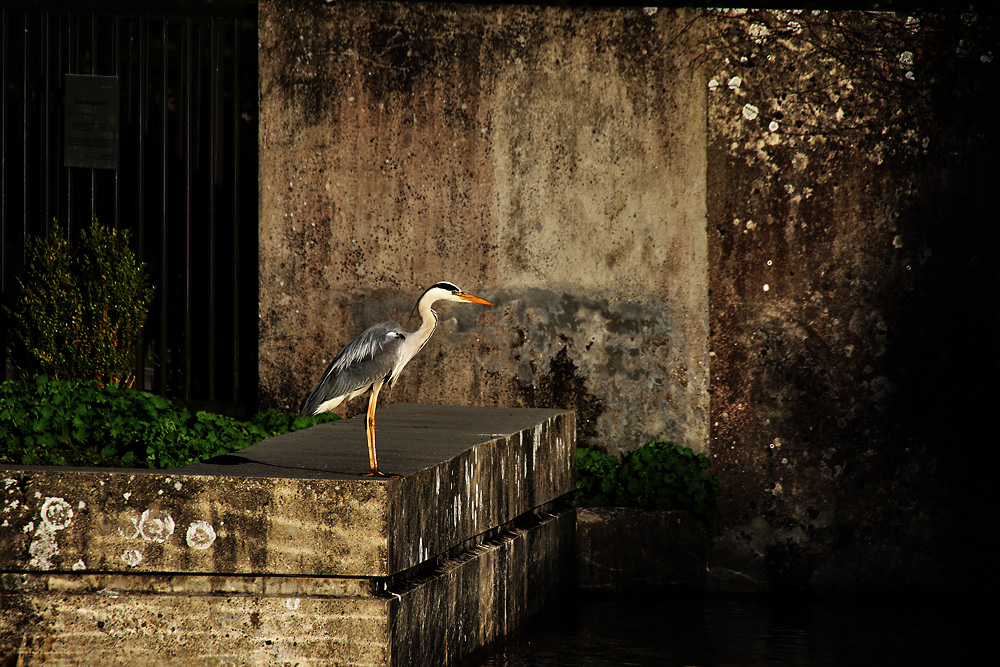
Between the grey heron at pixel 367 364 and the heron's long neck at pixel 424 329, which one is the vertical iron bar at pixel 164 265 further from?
the heron's long neck at pixel 424 329

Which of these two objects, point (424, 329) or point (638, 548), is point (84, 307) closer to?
point (424, 329)

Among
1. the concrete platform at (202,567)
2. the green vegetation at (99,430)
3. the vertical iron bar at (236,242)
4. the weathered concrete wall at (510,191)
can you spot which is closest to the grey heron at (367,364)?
the concrete platform at (202,567)

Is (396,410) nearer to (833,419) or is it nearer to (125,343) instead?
(125,343)

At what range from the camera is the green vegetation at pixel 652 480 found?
7754mm

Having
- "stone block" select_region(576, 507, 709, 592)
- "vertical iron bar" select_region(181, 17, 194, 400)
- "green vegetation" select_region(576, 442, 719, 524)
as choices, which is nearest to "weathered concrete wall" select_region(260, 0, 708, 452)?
"green vegetation" select_region(576, 442, 719, 524)

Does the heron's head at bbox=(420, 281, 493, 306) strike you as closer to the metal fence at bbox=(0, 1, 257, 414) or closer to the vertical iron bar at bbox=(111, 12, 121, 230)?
the metal fence at bbox=(0, 1, 257, 414)

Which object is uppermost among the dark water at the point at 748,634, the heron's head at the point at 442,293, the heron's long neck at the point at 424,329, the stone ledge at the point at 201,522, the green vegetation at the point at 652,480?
the heron's head at the point at 442,293

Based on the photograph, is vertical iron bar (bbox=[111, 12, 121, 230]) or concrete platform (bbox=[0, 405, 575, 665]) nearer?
concrete platform (bbox=[0, 405, 575, 665])

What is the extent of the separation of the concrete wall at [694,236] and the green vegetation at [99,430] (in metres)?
1.12

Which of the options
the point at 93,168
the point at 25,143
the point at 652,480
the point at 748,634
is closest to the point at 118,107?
the point at 93,168

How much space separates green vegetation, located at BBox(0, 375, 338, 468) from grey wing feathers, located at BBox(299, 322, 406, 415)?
4.24 feet

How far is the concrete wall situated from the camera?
7.79 meters

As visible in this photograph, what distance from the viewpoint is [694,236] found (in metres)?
7.91

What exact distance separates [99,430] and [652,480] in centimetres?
336
